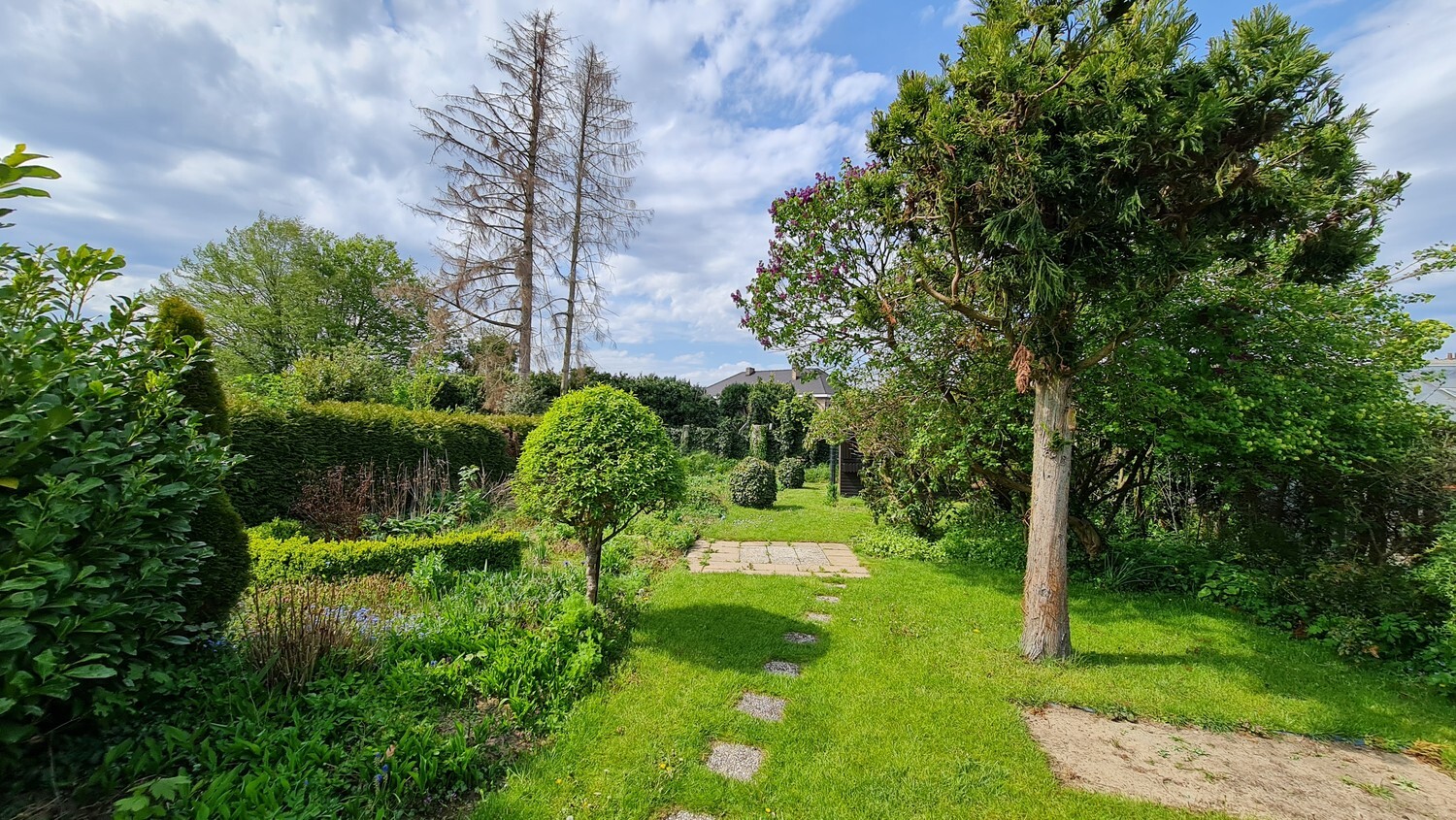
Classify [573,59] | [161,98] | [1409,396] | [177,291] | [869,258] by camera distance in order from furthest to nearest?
[177,291], [573,59], [869,258], [1409,396], [161,98]

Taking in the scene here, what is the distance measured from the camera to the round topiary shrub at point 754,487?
10820mm

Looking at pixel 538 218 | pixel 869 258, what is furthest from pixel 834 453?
pixel 538 218

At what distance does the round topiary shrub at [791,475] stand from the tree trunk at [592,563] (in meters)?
10.3

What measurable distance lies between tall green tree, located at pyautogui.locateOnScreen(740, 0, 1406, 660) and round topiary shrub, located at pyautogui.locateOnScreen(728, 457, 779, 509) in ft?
23.3

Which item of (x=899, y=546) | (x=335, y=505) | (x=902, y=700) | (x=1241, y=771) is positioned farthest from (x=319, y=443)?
(x=1241, y=771)

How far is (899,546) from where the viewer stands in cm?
714

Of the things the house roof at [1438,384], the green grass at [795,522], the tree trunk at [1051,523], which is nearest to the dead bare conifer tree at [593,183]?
the green grass at [795,522]

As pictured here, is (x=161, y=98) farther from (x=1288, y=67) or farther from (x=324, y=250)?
(x=324, y=250)

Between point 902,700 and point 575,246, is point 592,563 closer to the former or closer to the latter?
point 902,700

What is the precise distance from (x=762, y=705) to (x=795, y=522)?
614 centimetres

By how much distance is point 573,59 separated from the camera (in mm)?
12383

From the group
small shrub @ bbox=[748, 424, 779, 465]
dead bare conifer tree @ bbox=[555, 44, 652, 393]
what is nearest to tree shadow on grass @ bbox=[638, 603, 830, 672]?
dead bare conifer tree @ bbox=[555, 44, 652, 393]

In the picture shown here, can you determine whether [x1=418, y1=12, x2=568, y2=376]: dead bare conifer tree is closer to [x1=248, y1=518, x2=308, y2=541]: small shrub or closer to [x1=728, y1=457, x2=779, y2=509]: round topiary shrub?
[x1=728, y1=457, x2=779, y2=509]: round topiary shrub

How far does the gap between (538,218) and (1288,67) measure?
42.0 ft
